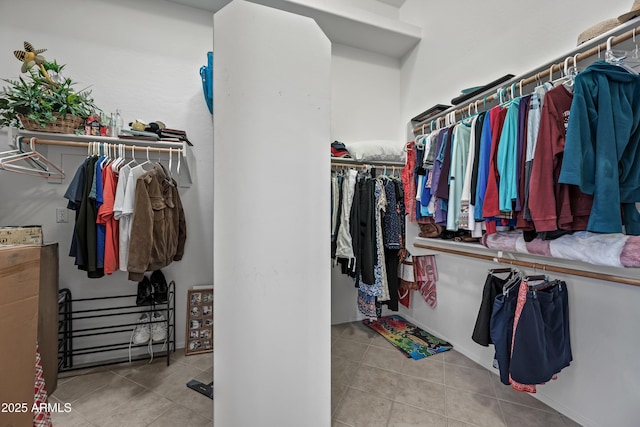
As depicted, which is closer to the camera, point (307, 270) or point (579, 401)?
point (307, 270)

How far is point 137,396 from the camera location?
5.35 ft

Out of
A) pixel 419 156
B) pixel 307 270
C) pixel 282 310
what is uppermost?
pixel 419 156

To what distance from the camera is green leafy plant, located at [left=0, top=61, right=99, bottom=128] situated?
5.08ft

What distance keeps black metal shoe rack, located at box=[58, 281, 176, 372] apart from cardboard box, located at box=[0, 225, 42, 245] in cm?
94

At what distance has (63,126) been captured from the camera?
1.68 meters

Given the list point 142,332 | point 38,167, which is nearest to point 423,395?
point 142,332

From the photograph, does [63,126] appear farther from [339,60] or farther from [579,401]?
[579,401]

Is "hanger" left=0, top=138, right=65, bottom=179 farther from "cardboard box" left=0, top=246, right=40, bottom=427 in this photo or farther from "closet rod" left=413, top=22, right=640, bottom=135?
"closet rod" left=413, top=22, right=640, bottom=135

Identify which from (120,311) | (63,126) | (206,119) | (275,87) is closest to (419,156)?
(275,87)

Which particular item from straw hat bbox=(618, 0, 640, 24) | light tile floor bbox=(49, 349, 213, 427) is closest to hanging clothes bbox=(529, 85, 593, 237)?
straw hat bbox=(618, 0, 640, 24)

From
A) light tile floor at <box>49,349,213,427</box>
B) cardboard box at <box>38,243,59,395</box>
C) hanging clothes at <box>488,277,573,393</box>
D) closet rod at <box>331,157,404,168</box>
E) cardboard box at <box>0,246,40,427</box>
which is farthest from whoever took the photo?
closet rod at <box>331,157,404,168</box>

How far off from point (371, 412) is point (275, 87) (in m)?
1.91

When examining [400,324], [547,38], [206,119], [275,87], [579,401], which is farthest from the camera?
[400,324]

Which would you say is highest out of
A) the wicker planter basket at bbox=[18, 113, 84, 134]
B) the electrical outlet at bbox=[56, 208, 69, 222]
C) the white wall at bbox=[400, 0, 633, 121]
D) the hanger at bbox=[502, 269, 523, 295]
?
the white wall at bbox=[400, 0, 633, 121]
